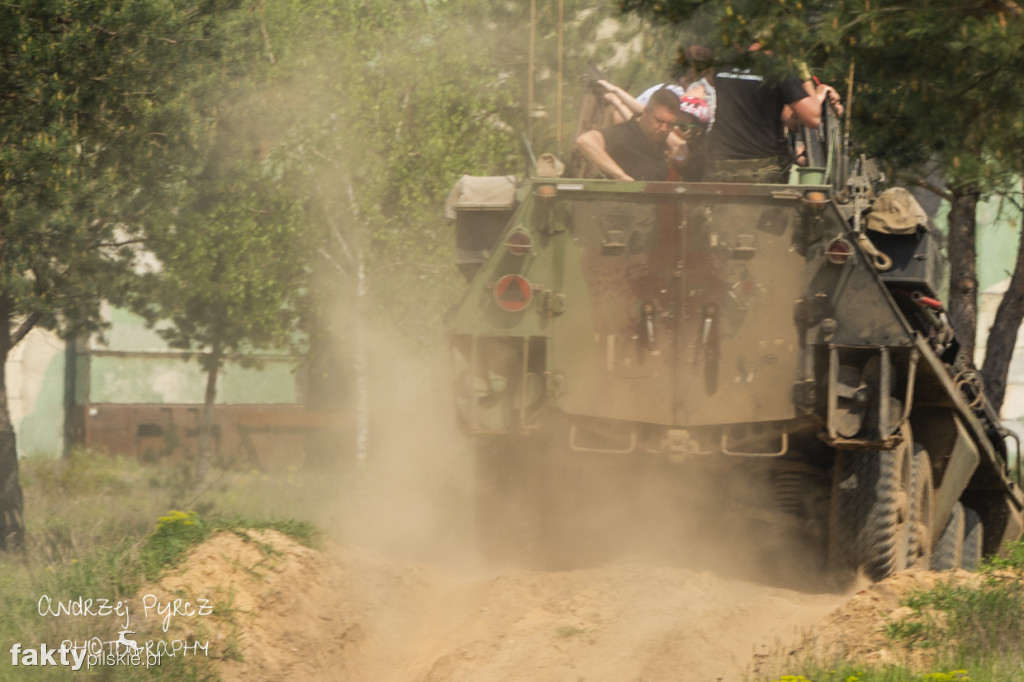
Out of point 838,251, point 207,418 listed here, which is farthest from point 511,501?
point 207,418

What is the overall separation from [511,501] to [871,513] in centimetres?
239

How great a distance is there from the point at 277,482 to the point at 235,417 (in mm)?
6105

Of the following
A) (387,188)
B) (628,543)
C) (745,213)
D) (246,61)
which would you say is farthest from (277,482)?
(745,213)

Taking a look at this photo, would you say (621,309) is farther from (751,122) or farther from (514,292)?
(751,122)

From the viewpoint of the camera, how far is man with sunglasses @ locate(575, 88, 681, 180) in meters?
8.74

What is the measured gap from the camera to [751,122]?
9062 millimetres

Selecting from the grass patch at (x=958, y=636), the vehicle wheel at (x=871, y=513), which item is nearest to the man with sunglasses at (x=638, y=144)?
the vehicle wheel at (x=871, y=513)

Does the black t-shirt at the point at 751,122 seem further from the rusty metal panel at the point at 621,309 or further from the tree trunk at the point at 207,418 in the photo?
the tree trunk at the point at 207,418

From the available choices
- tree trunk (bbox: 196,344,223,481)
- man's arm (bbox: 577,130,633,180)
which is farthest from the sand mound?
tree trunk (bbox: 196,344,223,481)

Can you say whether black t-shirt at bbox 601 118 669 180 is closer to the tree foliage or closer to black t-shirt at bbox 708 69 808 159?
black t-shirt at bbox 708 69 808 159

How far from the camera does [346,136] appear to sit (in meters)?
17.3

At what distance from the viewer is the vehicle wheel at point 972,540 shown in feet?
36.7

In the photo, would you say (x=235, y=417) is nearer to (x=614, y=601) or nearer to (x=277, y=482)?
(x=277, y=482)

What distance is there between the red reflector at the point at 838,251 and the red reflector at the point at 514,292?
1.71 m
